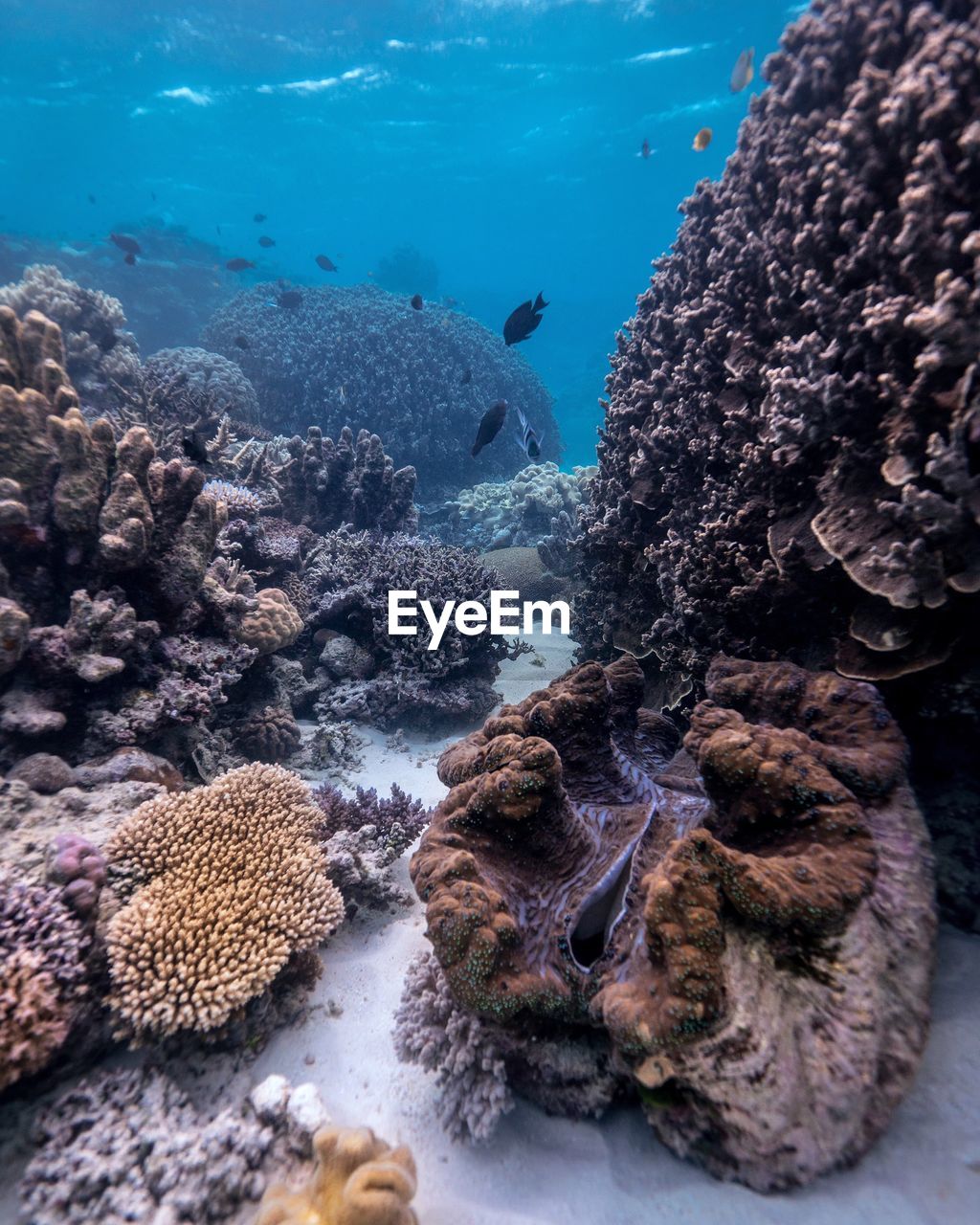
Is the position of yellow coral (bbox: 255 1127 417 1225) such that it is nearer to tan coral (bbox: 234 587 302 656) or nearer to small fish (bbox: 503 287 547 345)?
tan coral (bbox: 234 587 302 656)

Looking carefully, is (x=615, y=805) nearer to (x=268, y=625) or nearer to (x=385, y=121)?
(x=268, y=625)

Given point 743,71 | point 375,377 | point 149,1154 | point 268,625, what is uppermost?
point 743,71

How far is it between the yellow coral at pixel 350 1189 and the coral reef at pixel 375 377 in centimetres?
1407

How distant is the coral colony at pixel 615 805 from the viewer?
1979 mm

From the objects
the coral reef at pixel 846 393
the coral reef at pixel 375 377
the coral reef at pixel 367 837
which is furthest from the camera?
the coral reef at pixel 375 377

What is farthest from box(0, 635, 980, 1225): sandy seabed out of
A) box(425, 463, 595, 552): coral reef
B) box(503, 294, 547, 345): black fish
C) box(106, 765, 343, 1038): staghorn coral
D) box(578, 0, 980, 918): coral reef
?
box(425, 463, 595, 552): coral reef

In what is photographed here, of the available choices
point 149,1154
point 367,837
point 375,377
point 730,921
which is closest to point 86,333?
point 375,377

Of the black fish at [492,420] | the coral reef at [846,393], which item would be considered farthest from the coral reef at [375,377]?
the coral reef at [846,393]

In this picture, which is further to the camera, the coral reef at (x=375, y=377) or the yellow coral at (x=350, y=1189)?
the coral reef at (x=375, y=377)

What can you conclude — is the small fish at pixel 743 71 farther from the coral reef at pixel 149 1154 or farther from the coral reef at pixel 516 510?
the coral reef at pixel 149 1154

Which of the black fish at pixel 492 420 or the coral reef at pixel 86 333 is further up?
the coral reef at pixel 86 333

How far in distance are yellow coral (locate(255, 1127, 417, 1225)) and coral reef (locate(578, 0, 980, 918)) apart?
2453 mm

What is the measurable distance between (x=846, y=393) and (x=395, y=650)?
4.59 meters

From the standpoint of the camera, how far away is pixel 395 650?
20.2 feet
